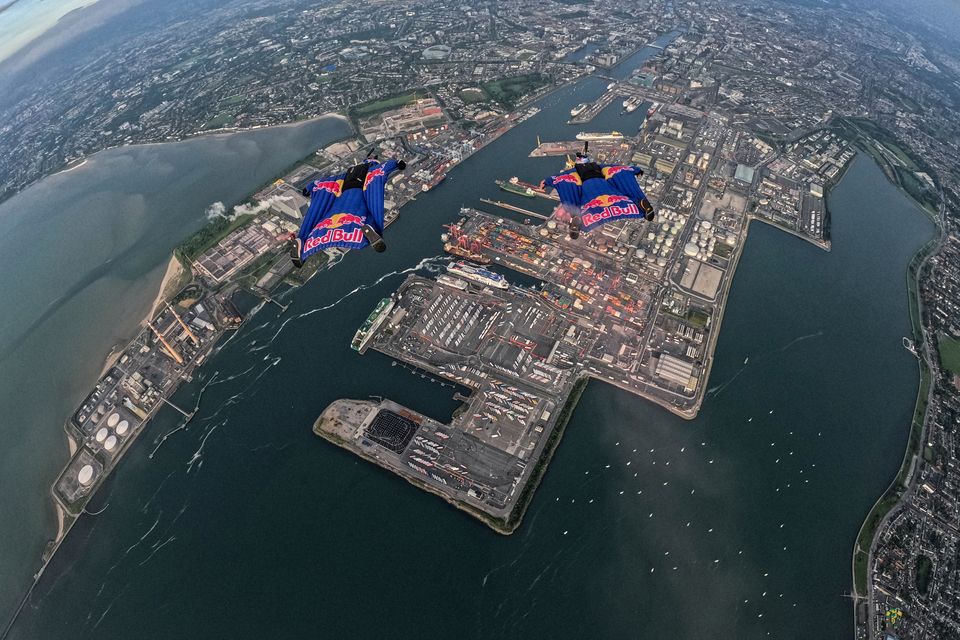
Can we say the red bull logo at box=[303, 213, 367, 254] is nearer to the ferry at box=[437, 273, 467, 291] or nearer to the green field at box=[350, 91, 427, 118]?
the ferry at box=[437, 273, 467, 291]

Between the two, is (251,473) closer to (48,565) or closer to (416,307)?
(48,565)

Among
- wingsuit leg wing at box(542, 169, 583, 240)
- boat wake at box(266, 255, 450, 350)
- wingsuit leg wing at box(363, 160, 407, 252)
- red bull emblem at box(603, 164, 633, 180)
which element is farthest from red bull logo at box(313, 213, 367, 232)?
boat wake at box(266, 255, 450, 350)

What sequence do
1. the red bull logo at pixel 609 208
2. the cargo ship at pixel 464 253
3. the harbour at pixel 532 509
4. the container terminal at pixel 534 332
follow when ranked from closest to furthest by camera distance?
1. the red bull logo at pixel 609 208
2. the harbour at pixel 532 509
3. the container terminal at pixel 534 332
4. the cargo ship at pixel 464 253

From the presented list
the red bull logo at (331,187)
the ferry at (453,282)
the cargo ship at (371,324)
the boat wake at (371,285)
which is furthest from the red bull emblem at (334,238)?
the boat wake at (371,285)

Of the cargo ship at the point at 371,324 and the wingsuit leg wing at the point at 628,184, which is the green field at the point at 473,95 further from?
the wingsuit leg wing at the point at 628,184

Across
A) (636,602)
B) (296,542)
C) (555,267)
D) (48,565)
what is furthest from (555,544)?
(48,565)

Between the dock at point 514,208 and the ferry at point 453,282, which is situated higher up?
the dock at point 514,208

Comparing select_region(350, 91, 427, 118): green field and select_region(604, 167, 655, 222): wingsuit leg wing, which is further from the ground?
select_region(604, 167, 655, 222): wingsuit leg wing
